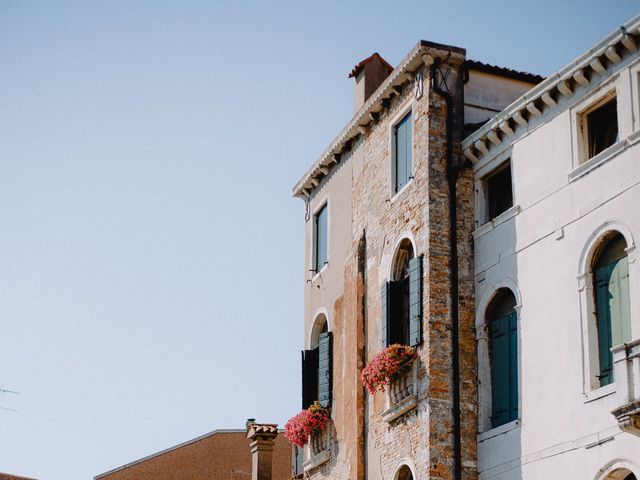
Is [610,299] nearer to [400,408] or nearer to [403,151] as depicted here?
[400,408]

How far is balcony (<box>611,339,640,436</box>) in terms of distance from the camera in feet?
45.2

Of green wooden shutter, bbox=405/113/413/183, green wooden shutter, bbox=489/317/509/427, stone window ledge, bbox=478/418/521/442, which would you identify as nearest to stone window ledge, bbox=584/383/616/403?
stone window ledge, bbox=478/418/521/442

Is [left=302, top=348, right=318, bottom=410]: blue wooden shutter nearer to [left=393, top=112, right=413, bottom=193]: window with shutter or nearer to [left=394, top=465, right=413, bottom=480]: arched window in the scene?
[left=394, top=465, right=413, bottom=480]: arched window

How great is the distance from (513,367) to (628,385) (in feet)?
11.5

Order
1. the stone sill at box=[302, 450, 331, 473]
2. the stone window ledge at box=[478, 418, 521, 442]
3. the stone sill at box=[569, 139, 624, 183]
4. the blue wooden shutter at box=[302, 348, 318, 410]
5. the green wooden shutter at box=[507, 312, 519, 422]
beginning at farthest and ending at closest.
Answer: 1. the blue wooden shutter at box=[302, 348, 318, 410]
2. the stone sill at box=[302, 450, 331, 473]
3. the green wooden shutter at box=[507, 312, 519, 422]
4. the stone window ledge at box=[478, 418, 521, 442]
5. the stone sill at box=[569, 139, 624, 183]

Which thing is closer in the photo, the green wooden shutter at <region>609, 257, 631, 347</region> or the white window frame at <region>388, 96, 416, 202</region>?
the green wooden shutter at <region>609, 257, 631, 347</region>

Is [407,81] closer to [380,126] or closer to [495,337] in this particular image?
[380,126]

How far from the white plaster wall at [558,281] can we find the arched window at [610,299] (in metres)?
0.22

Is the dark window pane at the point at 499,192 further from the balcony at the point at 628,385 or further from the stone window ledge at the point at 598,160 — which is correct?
the balcony at the point at 628,385

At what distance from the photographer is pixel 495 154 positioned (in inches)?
730

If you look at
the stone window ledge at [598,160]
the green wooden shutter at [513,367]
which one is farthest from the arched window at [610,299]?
the green wooden shutter at [513,367]

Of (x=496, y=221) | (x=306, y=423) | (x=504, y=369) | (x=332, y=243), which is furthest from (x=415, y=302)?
(x=332, y=243)

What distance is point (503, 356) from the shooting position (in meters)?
17.7

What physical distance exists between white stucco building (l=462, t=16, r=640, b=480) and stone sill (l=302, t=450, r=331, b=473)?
173 inches
